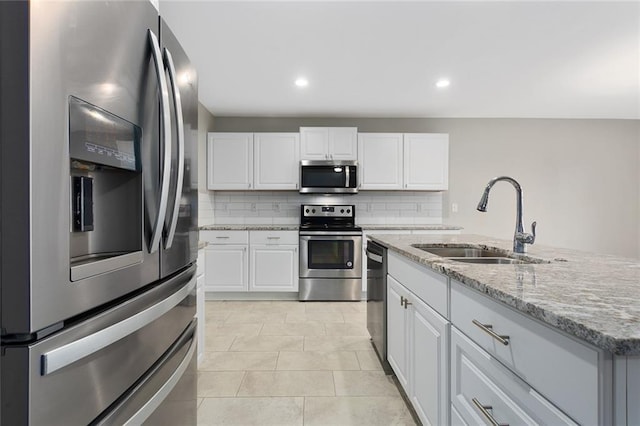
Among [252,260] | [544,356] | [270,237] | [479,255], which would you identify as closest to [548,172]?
[479,255]

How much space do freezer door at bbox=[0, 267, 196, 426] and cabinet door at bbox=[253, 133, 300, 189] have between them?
3.31m

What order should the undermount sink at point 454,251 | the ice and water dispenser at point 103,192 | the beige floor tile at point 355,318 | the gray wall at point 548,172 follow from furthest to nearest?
the gray wall at point 548,172 → the beige floor tile at point 355,318 → the undermount sink at point 454,251 → the ice and water dispenser at point 103,192

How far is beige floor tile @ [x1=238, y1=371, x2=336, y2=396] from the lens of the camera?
1.97 meters

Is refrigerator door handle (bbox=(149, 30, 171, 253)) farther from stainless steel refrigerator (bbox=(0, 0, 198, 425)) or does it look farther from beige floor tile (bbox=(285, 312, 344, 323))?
beige floor tile (bbox=(285, 312, 344, 323))

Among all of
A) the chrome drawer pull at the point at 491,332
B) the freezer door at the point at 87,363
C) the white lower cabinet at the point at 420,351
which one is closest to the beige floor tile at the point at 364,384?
the white lower cabinet at the point at 420,351

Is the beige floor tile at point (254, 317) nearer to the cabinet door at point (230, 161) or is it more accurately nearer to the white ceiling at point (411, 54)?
the cabinet door at point (230, 161)

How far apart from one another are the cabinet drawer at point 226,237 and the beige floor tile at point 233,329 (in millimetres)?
1092

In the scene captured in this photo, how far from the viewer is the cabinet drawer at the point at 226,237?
3928 millimetres

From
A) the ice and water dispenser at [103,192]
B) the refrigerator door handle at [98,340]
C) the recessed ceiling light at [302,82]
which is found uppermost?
the recessed ceiling light at [302,82]

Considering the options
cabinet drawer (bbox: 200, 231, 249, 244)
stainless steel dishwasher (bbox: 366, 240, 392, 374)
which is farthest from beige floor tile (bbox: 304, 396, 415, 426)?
cabinet drawer (bbox: 200, 231, 249, 244)

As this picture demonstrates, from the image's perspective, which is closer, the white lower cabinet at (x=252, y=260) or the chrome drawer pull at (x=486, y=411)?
the chrome drawer pull at (x=486, y=411)

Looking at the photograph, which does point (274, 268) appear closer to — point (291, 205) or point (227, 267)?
point (227, 267)

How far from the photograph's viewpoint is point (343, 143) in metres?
4.24

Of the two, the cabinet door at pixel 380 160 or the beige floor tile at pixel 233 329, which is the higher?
the cabinet door at pixel 380 160
